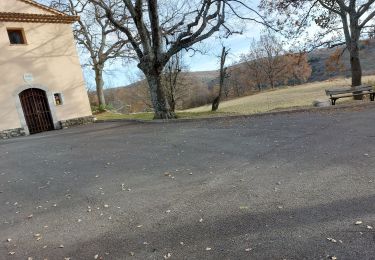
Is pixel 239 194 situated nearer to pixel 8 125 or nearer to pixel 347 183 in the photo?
pixel 347 183

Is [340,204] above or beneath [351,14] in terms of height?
beneath

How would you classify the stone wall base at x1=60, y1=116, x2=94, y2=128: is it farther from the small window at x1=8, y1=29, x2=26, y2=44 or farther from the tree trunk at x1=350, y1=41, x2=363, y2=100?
the tree trunk at x1=350, y1=41, x2=363, y2=100

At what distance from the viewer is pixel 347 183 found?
477cm

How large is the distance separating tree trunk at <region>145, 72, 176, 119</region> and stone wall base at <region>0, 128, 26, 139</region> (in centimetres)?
827

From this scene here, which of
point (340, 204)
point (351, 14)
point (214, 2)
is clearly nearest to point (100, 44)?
point (214, 2)

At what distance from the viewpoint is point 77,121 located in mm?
20281

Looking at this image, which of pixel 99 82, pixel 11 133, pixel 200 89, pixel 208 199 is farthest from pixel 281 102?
pixel 200 89

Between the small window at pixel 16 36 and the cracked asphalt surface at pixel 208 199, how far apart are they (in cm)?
1134

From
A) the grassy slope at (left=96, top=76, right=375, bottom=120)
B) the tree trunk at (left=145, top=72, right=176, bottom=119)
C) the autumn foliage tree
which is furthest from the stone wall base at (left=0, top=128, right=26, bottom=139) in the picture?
the autumn foliage tree

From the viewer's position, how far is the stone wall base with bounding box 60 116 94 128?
19.6 meters

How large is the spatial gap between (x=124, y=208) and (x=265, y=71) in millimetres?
68372

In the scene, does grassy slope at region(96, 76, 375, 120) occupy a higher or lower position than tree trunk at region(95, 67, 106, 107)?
lower

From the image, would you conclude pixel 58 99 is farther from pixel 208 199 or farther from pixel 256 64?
pixel 256 64

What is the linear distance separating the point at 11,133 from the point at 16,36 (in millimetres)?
5675
